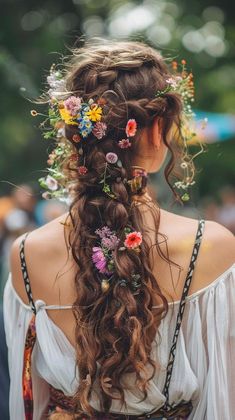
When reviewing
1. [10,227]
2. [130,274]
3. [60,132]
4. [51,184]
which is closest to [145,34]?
[10,227]

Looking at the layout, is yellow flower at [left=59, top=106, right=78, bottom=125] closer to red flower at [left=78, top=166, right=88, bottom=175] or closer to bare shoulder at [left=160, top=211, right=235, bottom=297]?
red flower at [left=78, top=166, right=88, bottom=175]

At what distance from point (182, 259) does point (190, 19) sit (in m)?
14.8

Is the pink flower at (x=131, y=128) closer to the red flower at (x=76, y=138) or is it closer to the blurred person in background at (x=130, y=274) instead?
the blurred person in background at (x=130, y=274)

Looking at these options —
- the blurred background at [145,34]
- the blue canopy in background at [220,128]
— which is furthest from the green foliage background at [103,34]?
the blue canopy in background at [220,128]

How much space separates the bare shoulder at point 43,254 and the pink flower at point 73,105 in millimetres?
356

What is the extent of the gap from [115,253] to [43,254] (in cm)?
28

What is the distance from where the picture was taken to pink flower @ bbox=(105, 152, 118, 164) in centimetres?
240

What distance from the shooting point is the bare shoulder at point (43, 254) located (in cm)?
253

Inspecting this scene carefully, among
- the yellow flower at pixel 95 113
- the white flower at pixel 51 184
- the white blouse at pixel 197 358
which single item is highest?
the yellow flower at pixel 95 113

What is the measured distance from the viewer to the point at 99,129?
7.88 ft

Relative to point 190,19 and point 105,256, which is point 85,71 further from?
point 190,19

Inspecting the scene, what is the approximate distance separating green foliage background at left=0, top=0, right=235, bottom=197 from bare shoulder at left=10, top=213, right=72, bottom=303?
41.4ft

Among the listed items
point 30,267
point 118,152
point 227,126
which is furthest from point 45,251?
point 227,126

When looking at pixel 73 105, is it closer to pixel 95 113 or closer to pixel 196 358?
pixel 95 113
